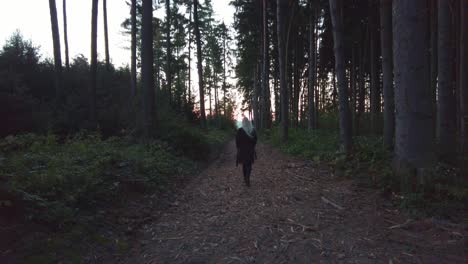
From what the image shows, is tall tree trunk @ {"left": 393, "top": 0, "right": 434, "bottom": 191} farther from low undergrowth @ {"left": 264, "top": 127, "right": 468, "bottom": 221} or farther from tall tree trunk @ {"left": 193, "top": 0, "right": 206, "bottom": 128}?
tall tree trunk @ {"left": 193, "top": 0, "right": 206, "bottom": 128}

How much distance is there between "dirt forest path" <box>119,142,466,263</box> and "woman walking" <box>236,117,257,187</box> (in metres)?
1.09

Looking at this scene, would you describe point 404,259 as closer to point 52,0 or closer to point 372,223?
point 372,223

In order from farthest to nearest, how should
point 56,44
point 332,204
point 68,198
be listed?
point 56,44
point 332,204
point 68,198

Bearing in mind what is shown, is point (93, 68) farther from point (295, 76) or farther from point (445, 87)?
point (295, 76)

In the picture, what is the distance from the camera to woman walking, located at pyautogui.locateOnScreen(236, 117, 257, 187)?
25.0 ft

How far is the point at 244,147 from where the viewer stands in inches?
305

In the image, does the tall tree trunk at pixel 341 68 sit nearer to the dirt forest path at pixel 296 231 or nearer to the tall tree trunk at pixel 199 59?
A: the dirt forest path at pixel 296 231

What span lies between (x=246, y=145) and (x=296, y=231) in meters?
3.83

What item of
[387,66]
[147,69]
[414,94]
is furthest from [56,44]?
[414,94]

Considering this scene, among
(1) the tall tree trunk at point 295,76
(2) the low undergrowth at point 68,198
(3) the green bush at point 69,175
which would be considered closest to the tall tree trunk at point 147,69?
(3) the green bush at point 69,175

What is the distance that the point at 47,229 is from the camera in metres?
3.84

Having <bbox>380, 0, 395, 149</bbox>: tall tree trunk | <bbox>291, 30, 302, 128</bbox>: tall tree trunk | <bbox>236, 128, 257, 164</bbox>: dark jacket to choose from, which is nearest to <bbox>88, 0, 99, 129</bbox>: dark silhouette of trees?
<bbox>236, 128, 257, 164</bbox>: dark jacket

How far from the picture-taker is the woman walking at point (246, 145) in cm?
761

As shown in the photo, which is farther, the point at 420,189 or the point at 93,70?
the point at 93,70
